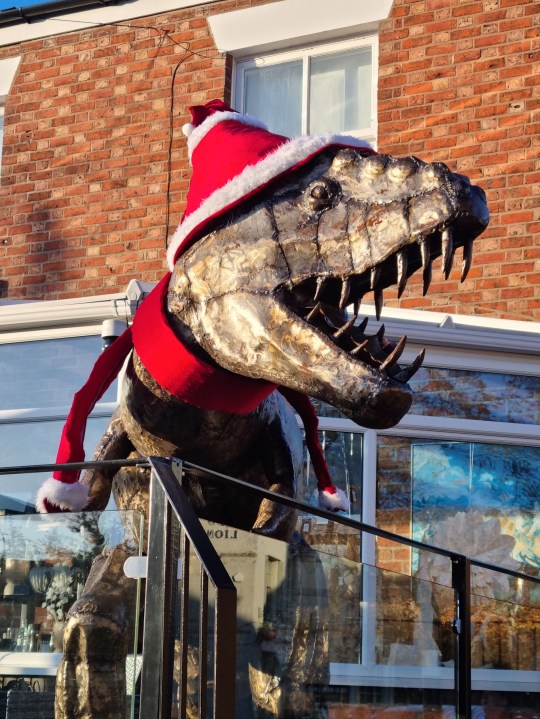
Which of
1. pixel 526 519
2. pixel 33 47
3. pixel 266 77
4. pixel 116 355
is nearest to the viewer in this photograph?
pixel 116 355

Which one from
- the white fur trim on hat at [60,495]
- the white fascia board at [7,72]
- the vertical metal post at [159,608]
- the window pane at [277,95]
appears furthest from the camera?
the white fascia board at [7,72]

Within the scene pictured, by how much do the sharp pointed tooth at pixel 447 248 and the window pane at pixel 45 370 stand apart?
14.2 feet

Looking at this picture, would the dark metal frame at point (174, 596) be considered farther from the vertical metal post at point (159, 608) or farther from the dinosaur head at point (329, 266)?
the dinosaur head at point (329, 266)

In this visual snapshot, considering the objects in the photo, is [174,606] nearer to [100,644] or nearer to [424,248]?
[100,644]

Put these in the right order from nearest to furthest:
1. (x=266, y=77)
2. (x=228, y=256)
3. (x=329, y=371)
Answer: (x=329, y=371) → (x=228, y=256) → (x=266, y=77)

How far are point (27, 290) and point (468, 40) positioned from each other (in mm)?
3761

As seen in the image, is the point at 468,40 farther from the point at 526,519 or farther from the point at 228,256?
the point at 228,256

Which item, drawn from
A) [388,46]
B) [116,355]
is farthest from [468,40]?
[116,355]

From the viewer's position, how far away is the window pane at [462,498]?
21.7 feet

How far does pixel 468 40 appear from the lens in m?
7.87

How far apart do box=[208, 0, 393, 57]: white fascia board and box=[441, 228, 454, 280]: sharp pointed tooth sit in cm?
589

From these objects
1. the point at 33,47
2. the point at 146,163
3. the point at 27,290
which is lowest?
the point at 27,290

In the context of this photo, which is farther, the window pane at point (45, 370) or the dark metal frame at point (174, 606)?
the window pane at point (45, 370)

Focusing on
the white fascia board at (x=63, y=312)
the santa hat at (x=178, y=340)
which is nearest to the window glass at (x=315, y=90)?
the white fascia board at (x=63, y=312)
